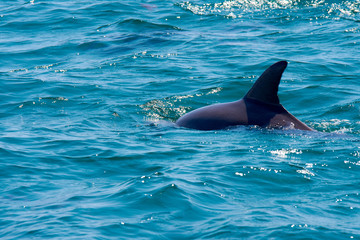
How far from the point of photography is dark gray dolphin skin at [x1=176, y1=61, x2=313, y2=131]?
12.1 metres

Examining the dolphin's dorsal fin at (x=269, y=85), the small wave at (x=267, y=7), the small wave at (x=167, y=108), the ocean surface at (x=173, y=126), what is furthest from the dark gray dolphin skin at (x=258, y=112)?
the small wave at (x=267, y=7)

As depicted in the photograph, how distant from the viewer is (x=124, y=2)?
88.9 ft

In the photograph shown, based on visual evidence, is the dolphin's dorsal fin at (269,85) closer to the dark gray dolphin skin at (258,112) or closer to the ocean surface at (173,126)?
the dark gray dolphin skin at (258,112)

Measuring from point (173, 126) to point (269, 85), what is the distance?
2233mm

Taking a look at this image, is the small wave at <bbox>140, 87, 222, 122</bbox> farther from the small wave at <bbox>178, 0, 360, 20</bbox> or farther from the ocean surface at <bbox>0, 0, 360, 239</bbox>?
the small wave at <bbox>178, 0, 360, 20</bbox>

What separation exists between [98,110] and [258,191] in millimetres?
6000

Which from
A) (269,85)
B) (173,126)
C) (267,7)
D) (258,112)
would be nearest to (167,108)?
(173,126)

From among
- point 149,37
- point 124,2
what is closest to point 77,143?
point 149,37

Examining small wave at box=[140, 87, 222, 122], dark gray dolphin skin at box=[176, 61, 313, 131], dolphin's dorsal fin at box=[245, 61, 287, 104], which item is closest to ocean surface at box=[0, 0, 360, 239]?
small wave at box=[140, 87, 222, 122]

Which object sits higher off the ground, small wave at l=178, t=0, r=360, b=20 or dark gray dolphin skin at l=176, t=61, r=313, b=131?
dark gray dolphin skin at l=176, t=61, r=313, b=131

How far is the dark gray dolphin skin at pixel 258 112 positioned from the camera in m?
12.1

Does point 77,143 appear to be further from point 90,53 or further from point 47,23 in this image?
point 47,23

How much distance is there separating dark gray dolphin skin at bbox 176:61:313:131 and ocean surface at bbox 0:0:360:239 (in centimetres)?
20

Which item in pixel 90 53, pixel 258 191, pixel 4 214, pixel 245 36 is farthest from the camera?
pixel 245 36
